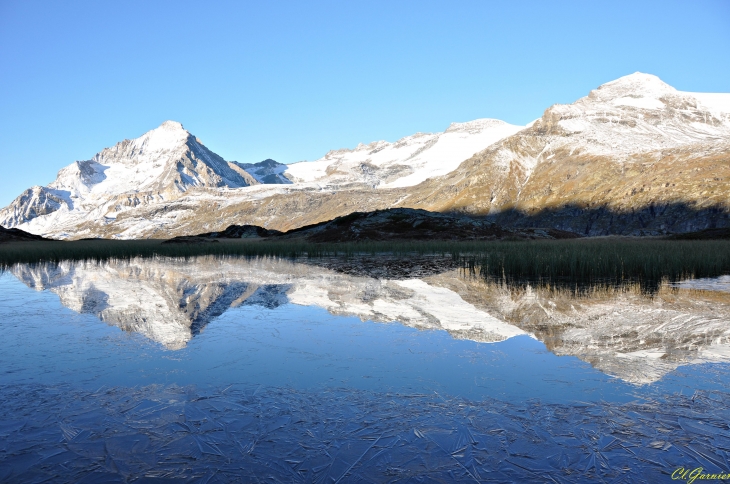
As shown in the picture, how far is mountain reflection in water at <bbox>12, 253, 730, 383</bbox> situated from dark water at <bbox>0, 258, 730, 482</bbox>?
0.11m

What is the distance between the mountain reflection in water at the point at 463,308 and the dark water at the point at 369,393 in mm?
113

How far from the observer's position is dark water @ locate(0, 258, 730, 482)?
6547mm

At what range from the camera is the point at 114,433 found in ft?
24.6

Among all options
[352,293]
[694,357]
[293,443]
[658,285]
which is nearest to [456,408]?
[293,443]

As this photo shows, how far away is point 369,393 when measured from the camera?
9117 millimetres

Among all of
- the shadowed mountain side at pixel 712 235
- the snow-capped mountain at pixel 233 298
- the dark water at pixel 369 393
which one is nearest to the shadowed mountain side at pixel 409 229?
the shadowed mountain side at pixel 712 235

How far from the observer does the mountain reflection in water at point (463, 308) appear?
12.1m

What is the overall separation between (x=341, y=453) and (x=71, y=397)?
5.14 m

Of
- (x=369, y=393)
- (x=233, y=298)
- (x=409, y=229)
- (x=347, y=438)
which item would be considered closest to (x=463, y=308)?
(x=233, y=298)

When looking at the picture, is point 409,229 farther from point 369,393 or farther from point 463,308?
point 369,393

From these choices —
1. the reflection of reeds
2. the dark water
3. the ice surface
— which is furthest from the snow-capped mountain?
the reflection of reeds

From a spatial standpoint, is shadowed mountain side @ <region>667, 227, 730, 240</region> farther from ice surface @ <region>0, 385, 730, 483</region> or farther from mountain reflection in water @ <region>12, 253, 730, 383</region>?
ice surface @ <region>0, 385, 730, 483</region>

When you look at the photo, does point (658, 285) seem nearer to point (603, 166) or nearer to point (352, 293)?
point (352, 293)

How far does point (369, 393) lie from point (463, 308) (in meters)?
9.27
